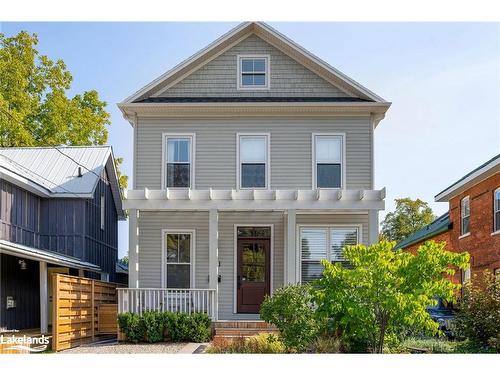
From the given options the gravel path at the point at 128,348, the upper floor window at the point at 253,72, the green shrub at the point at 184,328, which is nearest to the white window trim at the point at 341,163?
the upper floor window at the point at 253,72

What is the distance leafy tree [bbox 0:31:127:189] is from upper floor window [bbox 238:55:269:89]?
1272 cm

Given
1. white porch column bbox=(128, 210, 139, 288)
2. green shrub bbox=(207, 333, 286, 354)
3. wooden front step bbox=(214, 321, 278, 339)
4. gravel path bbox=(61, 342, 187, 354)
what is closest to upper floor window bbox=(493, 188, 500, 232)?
wooden front step bbox=(214, 321, 278, 339)

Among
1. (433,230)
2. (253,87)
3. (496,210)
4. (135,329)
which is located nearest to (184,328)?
(135,329)

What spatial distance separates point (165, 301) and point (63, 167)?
802 cm

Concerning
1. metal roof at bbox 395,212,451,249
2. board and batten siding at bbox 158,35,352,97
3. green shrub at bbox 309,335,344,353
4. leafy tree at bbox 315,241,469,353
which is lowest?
green shrub at bbox 309,335,344,353

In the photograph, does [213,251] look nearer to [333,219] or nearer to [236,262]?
[236,262]

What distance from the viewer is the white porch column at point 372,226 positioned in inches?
657

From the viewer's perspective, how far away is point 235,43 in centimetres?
1914

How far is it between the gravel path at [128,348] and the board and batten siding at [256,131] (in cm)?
449

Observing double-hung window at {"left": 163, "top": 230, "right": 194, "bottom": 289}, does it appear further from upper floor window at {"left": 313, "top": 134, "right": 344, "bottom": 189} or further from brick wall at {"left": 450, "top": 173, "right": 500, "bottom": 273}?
brick wall at {"left": 450, "top": 173, "right": 500, "bottom": 273}

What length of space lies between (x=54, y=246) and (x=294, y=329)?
34.7ft

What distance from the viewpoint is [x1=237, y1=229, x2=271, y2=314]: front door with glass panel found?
18312 mm
